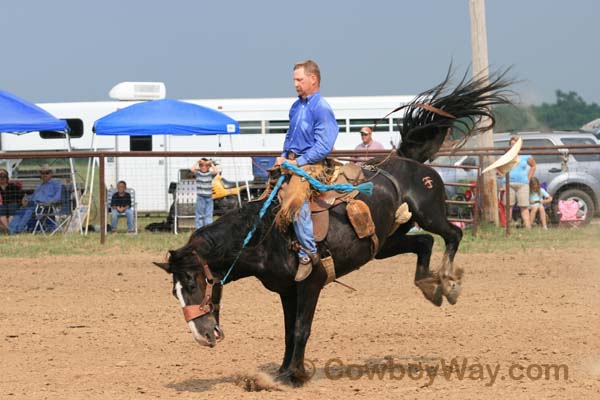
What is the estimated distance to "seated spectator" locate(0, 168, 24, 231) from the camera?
14.7 metres

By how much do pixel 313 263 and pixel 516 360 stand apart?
179 cm

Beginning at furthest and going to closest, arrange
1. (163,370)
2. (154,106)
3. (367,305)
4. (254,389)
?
1. (154,106)
2. (367,305)
3. (163,370)
4. (254,389)

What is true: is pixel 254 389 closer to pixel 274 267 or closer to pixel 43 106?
pixel 274 267

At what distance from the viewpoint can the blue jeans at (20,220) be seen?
1464cm

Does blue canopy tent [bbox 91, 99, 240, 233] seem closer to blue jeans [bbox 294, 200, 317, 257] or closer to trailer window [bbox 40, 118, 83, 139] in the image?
trailer window [bbox 40, 118, 83, 139]

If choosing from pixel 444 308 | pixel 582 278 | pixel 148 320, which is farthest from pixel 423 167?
pixel 582 278

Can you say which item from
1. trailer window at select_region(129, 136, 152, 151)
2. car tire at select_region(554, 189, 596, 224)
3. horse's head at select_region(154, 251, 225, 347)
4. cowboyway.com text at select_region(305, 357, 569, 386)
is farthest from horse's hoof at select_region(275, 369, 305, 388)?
trailer window at select_region(129, 136, 152, 151)

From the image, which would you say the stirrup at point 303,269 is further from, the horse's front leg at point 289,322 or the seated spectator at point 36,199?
the seated spectator at point 36,199

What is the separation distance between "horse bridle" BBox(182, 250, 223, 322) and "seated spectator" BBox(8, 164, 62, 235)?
32.0 feet

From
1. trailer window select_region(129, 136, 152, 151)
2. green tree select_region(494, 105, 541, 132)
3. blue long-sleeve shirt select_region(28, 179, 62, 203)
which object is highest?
trailer window select_region(129, 136, 152, 151)

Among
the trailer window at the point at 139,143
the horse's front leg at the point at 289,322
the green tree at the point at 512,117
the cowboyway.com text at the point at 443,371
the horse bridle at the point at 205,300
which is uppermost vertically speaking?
the trailer window at the point at 139,143

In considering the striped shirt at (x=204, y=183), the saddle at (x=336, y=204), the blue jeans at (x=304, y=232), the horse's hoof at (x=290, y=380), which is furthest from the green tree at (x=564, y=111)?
the striped shirt at (x=204, y=183)

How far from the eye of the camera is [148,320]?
8422 mm

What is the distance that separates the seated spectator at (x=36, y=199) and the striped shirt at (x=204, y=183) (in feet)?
8.43
